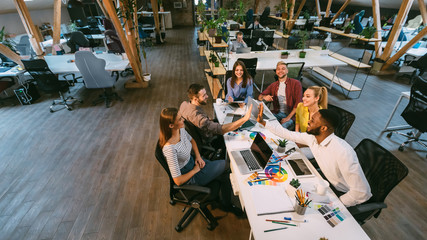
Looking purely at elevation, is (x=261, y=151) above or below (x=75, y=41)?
below

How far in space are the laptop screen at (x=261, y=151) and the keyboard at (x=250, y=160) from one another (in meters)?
Result: 0.04

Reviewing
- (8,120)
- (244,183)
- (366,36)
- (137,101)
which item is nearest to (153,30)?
(137,101)

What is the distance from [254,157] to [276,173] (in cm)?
27

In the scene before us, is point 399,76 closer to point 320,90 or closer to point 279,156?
point 320,90

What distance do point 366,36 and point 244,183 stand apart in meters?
Answer: 5.86

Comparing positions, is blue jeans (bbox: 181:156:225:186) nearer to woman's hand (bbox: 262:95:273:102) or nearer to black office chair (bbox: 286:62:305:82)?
woman's hand (bbox: 262:95:273:102)

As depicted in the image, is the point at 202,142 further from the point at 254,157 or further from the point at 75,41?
the point at 75,41

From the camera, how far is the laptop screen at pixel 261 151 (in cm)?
186

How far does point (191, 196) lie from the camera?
6.52 feet

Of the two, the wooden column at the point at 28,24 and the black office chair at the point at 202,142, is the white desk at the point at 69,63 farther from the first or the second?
the black office chair at the point at 202,142

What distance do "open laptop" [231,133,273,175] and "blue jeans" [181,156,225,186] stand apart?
288mm

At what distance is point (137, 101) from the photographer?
16.3ft

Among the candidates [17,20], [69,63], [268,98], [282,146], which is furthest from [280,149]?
[17,20]

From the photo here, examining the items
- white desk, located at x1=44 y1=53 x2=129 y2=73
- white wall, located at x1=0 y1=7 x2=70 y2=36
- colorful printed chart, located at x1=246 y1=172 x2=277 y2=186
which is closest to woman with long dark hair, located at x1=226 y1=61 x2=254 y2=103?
colorful printed chart, located at x1=246 y1=172 x2=277 y2=186
